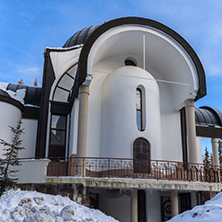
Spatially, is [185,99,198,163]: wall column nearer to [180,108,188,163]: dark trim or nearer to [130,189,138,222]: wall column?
[180,108,188,163]: dark trim

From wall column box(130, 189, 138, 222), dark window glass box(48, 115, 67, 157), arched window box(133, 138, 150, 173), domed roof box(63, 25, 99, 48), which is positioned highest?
domed roof box(63, 25, 99, 48)

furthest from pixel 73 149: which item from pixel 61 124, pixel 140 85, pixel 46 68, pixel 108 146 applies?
pixel 46 68

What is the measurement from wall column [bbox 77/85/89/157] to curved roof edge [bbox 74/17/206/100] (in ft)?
1.41

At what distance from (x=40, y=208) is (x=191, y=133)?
798 cm

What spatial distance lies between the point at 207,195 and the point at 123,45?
7.76 meters

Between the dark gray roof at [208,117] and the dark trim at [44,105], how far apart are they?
9.12 m

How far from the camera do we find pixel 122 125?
1293 centimetres

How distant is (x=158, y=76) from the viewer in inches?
619

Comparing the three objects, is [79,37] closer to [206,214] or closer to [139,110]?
[139,110]

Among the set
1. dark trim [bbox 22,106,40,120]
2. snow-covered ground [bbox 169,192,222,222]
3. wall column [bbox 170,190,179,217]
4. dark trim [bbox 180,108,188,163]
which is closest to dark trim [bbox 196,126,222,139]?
dark trim [bbox 180,108,188,163]

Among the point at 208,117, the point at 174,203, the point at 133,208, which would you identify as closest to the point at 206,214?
the point at 133,208

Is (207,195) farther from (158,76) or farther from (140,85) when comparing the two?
(158,76)

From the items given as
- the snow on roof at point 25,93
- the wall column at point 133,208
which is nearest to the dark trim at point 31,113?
the snow on roof at point 25,93

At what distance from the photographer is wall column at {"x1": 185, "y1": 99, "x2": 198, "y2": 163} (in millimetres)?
12789
